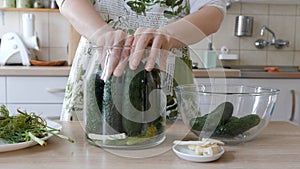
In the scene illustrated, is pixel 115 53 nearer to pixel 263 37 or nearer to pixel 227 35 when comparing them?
pixel 227 35

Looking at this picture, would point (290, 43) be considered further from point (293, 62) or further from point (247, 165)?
point (247, 165)

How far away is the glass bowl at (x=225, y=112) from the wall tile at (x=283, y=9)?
1755 millimetres

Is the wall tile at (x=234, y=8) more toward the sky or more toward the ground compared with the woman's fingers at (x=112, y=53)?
more toward the sky

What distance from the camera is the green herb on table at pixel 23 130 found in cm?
56

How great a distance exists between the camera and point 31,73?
1604mm

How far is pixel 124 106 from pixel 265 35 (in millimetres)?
1903

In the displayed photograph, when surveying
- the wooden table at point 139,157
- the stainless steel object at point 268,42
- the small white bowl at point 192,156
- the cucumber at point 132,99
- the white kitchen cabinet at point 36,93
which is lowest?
the white kitchen cabinet at point 36,93

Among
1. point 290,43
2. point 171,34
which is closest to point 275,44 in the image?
point 290,43

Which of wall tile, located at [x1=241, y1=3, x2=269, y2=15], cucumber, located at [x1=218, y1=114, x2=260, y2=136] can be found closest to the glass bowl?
cucumber, located at [x1=218, y1=114, x2=260, y2=136]

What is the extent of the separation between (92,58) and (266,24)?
6.21 feet

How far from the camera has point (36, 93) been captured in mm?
1625

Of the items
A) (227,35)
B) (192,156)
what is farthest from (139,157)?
(227,35)

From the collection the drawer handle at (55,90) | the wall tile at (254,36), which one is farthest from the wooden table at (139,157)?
the wall tile at (254,36)

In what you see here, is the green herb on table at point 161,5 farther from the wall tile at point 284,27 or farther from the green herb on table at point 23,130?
the wall tile at point 284,27
